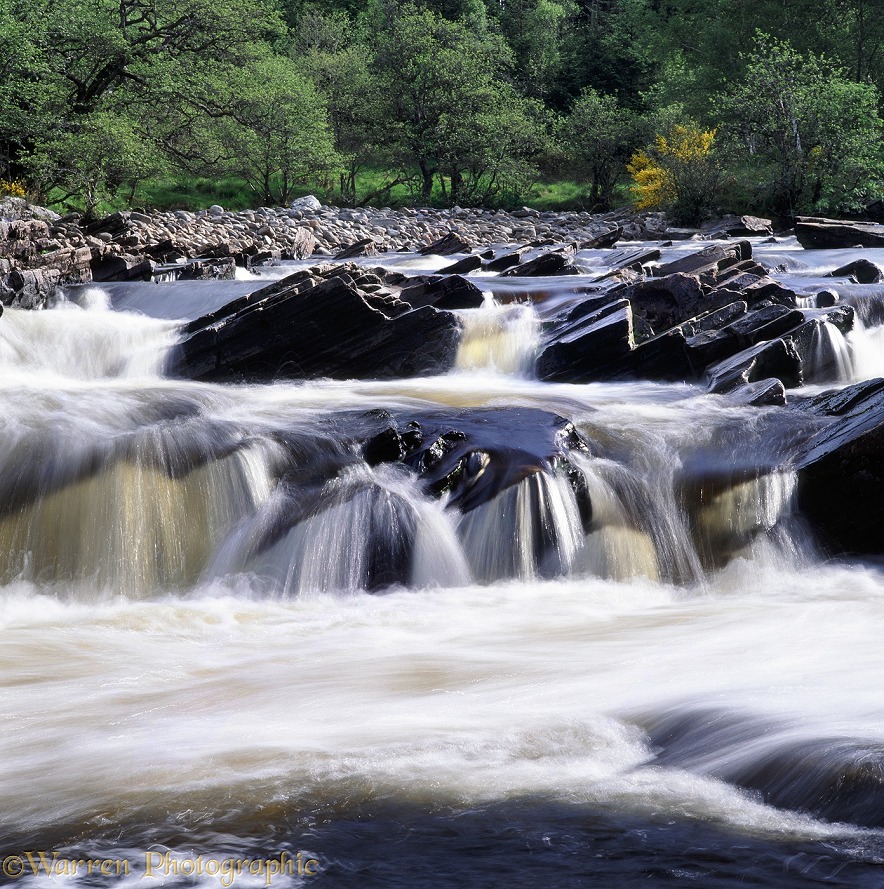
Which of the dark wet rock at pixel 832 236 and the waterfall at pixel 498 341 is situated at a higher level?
the dark wet rock at pixel 832 236

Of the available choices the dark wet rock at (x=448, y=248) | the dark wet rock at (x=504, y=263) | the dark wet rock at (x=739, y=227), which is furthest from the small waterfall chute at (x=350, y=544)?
the dark wet rock at (x=739, y=227)

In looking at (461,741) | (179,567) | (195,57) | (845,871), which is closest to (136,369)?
(179,567)

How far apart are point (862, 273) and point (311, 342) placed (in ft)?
32.0

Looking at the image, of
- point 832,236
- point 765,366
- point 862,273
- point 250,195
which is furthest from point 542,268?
point 250,195

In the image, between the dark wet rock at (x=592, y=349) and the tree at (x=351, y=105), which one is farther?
the tree at (x=351, y=105)

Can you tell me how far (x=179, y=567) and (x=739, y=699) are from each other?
14.5 ft

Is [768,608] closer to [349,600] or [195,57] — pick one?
[349,600]

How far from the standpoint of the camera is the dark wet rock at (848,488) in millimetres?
7864

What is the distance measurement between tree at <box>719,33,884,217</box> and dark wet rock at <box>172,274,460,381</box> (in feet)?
77.6

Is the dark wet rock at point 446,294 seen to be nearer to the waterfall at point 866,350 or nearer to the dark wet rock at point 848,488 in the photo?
the waterfall at point 866,350

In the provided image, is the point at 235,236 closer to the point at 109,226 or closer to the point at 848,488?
the point at 109,226

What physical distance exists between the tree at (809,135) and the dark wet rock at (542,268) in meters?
16.7

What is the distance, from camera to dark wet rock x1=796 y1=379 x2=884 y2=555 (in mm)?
7864

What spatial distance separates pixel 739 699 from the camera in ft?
15.0
